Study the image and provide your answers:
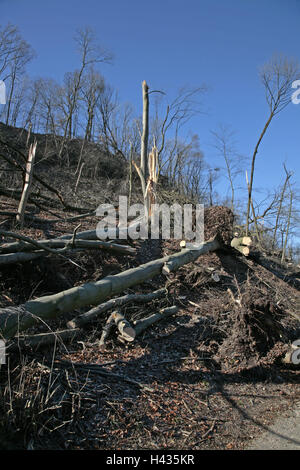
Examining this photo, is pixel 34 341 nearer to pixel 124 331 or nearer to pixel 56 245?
pixel 124 331

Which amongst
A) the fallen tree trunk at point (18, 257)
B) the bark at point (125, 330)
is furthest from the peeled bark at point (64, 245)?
the bark at point (125, 330)

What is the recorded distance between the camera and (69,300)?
4.65m

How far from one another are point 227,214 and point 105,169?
59.3ft

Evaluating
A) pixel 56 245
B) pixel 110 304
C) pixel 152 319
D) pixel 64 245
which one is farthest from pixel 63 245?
pixel 152 319

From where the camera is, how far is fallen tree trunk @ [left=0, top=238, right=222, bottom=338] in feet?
12.5

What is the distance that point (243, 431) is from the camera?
3.59 metres

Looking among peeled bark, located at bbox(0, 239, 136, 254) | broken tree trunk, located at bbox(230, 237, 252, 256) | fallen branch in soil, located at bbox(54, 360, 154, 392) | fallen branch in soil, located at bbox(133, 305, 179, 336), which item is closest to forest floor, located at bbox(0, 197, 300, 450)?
fallen branch in soil, located at bbox(54, 360, 154, 392)

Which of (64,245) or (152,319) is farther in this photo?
(64,245)

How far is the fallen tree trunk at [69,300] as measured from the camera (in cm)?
380

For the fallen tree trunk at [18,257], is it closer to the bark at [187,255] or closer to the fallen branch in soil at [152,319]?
the fallen branch in soil at [152,319]

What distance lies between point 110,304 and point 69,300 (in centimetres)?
104

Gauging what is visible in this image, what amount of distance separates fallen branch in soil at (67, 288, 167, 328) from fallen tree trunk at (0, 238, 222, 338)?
147mm

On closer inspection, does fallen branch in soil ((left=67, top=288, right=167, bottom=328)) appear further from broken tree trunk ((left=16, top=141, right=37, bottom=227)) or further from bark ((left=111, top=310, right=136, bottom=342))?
broken tree trunk ((left=16, top=141, right=37, bottom=227))

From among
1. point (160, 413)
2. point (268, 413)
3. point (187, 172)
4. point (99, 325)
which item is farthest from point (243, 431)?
point (187, 172)
